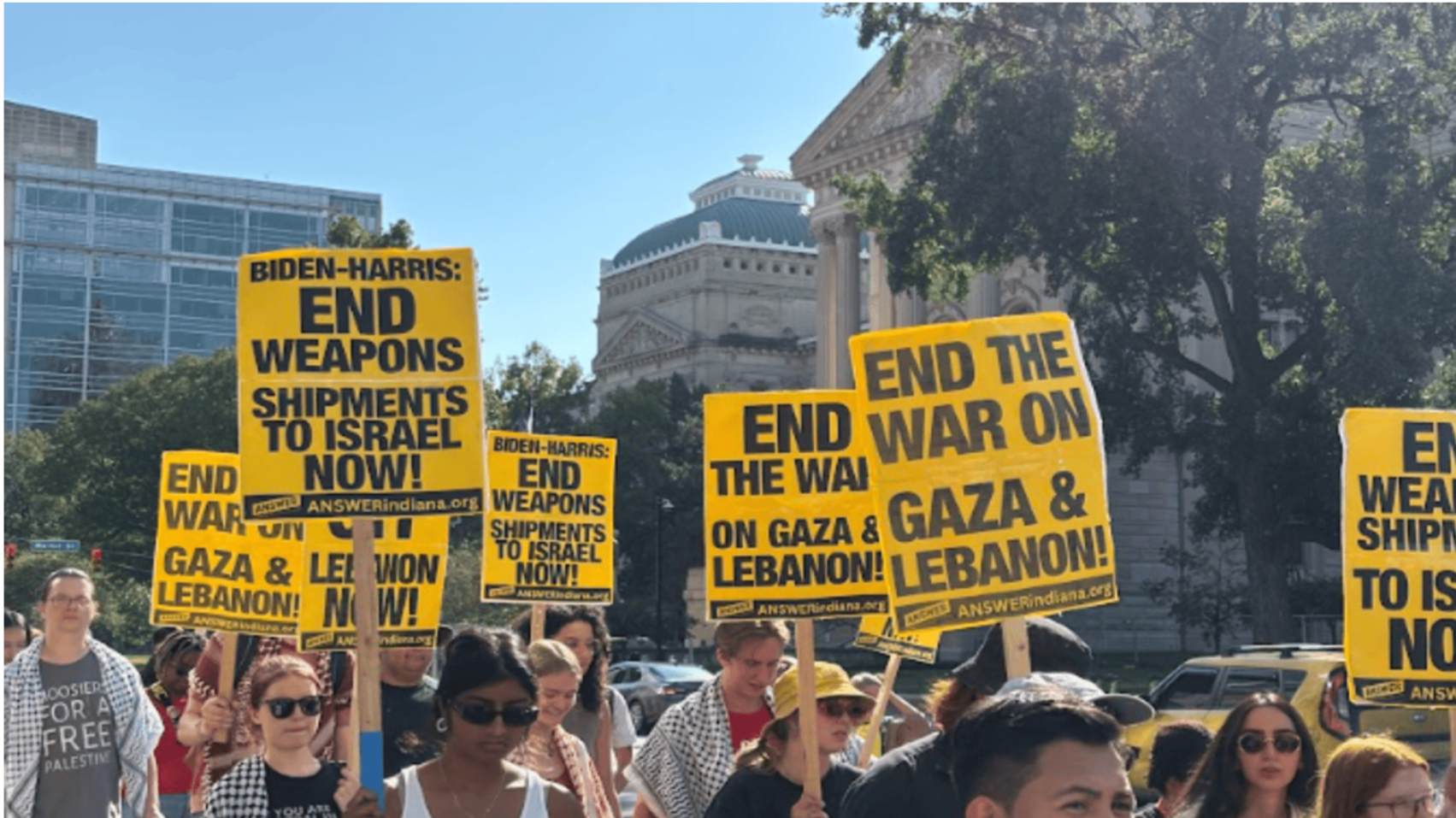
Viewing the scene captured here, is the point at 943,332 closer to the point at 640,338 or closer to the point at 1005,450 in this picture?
the point at 1005,450

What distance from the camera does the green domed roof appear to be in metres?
120

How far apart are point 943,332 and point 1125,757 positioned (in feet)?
10.2

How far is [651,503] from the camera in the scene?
69688 millimetres

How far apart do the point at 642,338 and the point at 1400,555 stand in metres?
108

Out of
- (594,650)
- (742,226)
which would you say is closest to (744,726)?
(594,650)

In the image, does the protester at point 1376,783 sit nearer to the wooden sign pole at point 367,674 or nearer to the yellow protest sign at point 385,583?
the wooden sign pole at point 367,674

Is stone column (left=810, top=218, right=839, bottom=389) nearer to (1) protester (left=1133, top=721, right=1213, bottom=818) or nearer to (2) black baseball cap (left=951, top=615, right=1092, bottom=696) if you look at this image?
(1) protester (left=1133, top=721, right=1213, bottom=818)

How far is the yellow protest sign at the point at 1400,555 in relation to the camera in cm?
779

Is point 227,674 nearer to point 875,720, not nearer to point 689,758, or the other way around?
point 689,758

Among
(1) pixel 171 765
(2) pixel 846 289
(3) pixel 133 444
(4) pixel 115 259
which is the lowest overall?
(1) pixel 171 765

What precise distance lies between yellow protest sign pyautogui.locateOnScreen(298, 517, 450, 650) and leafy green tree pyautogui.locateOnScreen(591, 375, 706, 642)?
51091 millimetres

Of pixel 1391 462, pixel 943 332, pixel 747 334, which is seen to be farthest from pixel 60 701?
pixel 747 334

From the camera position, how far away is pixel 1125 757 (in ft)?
12.7

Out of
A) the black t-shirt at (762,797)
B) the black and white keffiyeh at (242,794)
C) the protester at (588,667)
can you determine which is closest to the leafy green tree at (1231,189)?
the protester at (588,667)
